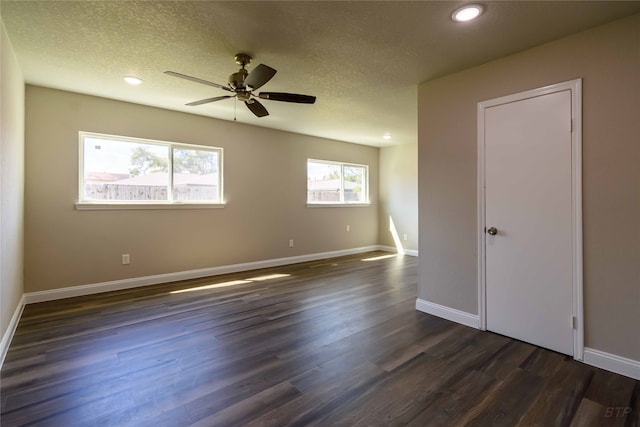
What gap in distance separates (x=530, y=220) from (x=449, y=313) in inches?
46.4

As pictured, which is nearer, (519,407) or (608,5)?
(519,407)

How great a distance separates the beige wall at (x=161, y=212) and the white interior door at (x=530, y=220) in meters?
3.68

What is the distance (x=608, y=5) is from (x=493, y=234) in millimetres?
1739

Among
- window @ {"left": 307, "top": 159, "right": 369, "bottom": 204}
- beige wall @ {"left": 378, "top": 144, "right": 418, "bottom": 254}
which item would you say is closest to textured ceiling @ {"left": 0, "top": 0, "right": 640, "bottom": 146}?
window @ {"left": 307, "top": 159, "right": 369, "bottom": 204}

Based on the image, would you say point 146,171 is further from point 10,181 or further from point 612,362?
point 612,362

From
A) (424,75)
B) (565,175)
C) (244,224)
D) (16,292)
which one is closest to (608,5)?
(565,175)

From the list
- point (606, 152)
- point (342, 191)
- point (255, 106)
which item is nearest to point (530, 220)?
point (606, 152)

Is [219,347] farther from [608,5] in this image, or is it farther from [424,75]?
[608,5]

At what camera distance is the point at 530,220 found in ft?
8.34

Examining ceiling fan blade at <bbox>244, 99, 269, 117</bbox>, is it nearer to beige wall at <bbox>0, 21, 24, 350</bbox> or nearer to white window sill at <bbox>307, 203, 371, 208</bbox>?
beige wall at <bbox>0, 21, 24, 350</bbox>

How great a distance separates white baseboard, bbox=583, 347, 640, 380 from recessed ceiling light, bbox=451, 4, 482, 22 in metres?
2.52

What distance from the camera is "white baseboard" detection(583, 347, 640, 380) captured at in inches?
81.0

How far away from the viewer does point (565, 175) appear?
2.34 m

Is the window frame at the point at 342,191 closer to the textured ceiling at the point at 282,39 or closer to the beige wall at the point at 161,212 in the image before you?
the beige wall at the point at 161,212
